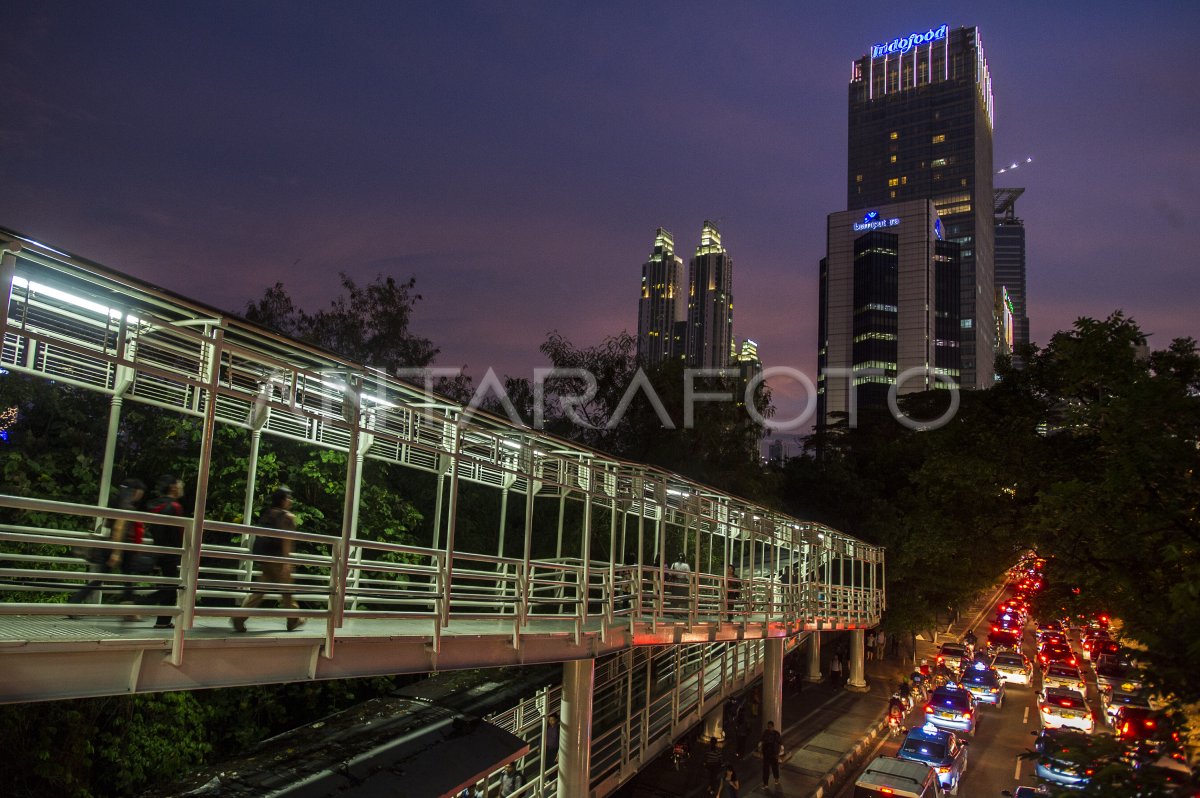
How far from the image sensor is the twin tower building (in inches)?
5635

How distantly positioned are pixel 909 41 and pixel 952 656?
623 feet

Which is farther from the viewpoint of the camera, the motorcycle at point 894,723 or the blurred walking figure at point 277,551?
the motorcycle at point 894,723

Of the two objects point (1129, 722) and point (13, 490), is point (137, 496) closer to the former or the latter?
point (13, 490)

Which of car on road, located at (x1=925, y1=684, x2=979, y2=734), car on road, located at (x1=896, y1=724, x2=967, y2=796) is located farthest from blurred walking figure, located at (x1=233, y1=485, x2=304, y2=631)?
car on road, located at (x1=925, y1=684, x2=979, y2=734)

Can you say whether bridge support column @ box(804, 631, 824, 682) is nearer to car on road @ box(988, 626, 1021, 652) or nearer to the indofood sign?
car on road @ box(988, 626, 1021, 652)

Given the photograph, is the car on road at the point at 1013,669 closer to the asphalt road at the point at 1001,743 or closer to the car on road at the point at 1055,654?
the asphalt road at the point at 1001,743

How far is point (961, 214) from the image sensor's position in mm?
172750

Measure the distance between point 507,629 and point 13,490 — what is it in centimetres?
807

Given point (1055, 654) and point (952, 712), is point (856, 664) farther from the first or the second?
point (1055, 654)

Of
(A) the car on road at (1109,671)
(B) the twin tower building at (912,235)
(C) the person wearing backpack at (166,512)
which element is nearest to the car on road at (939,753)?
(A) the car on road at (1109,671)

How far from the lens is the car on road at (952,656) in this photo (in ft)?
118

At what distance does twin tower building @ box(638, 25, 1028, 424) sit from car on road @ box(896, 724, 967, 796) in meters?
93.7

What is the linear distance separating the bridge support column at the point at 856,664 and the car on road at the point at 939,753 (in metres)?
12.4

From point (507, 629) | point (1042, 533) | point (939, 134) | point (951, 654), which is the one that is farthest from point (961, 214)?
point (507, 629)
